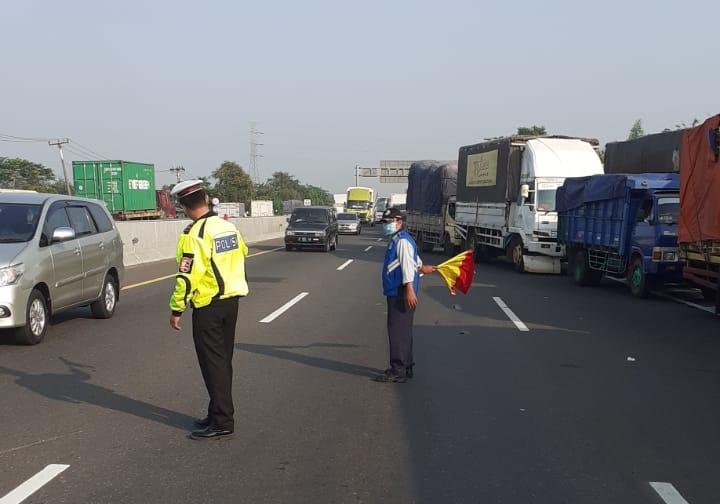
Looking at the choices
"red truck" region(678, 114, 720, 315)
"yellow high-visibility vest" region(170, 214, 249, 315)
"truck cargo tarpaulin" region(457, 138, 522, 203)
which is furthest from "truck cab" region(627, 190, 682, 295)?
"yellow high-visibility vest" region(170, 214, 249, 315)

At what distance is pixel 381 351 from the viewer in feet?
28.3

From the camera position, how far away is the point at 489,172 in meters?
21.9

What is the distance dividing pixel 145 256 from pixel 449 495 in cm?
1946

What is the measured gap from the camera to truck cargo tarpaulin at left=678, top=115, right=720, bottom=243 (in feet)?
38.7

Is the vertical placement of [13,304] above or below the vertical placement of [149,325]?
above

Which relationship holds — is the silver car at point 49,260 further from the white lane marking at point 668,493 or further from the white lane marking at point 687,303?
the white lane marking at point 687,303

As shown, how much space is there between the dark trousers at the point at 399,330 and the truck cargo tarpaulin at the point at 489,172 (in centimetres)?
1374

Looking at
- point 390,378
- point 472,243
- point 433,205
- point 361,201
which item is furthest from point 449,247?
point 361,201

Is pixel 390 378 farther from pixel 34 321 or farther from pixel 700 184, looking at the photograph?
pixel 700 184

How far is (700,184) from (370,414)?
904 centimetres

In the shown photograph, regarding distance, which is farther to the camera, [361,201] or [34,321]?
[361,201]

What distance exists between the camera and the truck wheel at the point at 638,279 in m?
14.2

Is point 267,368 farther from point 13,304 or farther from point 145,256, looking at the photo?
point 145,256

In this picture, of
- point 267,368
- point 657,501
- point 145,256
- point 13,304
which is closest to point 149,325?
point 13,304
